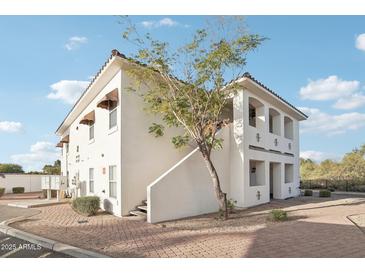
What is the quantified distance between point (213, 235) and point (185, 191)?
3738 mm

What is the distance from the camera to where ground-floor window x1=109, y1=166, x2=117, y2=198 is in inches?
547

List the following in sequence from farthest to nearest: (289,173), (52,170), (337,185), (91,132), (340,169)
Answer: (52,170) < (340,169) < (337,185) < (289,173) < (91,132)

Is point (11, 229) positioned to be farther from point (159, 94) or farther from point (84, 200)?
point (159, 94)

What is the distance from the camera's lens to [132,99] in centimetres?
1357

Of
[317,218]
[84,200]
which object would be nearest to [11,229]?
[84,200]

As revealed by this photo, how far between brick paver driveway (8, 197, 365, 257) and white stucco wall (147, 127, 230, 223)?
0.51 meters

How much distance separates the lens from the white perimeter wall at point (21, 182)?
108 feet

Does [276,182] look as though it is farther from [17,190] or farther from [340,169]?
[17,190]

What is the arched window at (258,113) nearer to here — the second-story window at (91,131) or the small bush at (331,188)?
the second-story window at (91,131)

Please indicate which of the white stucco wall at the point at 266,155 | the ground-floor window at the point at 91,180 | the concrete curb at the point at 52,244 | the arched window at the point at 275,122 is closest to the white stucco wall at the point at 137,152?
the white stucco wall at the point at 266,155

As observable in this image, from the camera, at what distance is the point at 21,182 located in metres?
A: 34.4

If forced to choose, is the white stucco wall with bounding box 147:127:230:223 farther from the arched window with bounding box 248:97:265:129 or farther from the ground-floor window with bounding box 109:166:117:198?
the arched window with bounding box 248:97:265:129

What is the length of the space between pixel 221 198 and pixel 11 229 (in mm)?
7452

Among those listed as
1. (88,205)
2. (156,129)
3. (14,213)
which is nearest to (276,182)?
(156,129)
